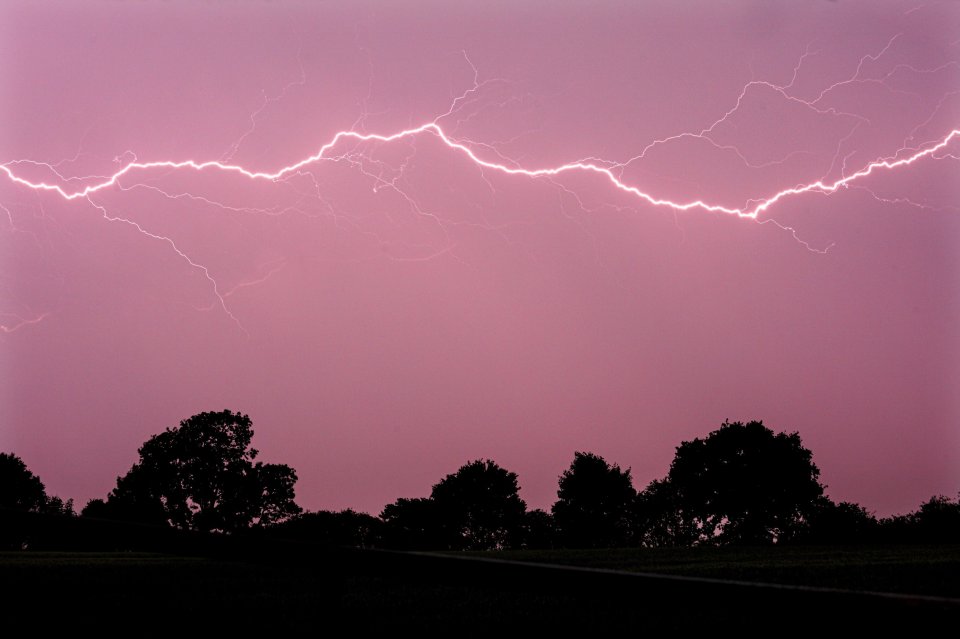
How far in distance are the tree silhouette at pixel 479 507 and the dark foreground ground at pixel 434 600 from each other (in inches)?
3514

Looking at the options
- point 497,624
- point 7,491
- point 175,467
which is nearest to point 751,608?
point 497,624

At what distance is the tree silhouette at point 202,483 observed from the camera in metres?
62.2

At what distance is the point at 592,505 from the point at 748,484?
23.1m

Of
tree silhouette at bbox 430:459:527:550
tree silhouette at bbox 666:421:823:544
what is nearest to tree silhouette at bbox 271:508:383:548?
tree silhouette at bbox 430:459:527:550

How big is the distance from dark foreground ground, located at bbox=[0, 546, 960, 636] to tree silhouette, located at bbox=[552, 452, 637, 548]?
80558mm

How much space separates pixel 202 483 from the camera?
2488 inches

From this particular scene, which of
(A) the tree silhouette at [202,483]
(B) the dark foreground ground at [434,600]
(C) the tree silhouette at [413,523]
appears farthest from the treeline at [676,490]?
(B) the dark foreground ground at [434,600]

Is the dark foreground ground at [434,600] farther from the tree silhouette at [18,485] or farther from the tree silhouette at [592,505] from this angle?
the tree silhouette at [592,505]

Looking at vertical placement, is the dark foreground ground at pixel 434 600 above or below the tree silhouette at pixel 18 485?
below

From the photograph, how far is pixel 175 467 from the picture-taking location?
208 ft

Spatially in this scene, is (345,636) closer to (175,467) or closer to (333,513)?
(175,467)

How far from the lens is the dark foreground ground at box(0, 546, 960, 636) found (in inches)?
100

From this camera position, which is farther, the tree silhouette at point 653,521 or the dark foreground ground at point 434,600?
the tree silhouette at point 653,521

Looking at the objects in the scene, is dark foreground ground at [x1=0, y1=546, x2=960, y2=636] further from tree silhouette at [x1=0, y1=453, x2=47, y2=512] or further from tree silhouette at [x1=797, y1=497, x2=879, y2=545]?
tree silhouette at [x1=0, y1=453, x2=47, y2=512]
